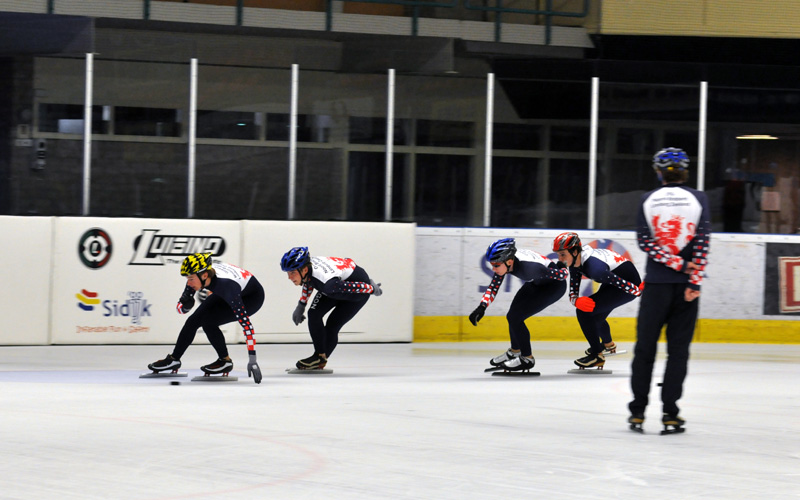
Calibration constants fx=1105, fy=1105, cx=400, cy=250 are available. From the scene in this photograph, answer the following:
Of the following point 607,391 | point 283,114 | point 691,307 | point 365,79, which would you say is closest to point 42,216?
point 283,114

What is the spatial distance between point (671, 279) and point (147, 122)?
9.44 meters

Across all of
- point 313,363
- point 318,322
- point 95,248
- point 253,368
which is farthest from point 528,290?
point 95,248

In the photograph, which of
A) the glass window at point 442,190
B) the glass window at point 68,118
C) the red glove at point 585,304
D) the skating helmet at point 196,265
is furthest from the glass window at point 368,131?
the skating helmet at point 196,265

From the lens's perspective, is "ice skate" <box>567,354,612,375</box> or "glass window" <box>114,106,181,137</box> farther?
"glass window" <box>114,106,181,137</box>

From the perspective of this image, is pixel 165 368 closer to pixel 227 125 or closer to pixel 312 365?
pixel 312 365

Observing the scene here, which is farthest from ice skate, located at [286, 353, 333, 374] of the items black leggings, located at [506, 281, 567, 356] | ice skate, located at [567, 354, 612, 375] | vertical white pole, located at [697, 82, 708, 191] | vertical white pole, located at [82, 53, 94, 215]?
vertical white pole, located at [697, 82, 708, 191]

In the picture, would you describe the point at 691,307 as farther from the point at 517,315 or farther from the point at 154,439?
the point at 517,315

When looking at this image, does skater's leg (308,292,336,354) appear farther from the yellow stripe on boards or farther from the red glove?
the yellow stripe on boards

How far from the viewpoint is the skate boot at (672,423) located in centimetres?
659

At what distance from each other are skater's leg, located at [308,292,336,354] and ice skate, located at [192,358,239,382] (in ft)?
3.32

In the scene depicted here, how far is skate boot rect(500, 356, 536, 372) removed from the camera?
33.8 ft

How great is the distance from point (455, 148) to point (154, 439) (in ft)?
31.4

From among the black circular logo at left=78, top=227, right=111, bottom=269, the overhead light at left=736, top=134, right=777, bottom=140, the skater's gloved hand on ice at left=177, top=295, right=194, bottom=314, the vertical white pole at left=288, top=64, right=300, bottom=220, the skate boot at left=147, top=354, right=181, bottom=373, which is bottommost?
the skate boot at left=147, top=354, right=181, bottom=373

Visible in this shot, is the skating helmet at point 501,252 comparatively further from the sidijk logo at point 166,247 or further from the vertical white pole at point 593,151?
the vertical white pole at point 593,151
